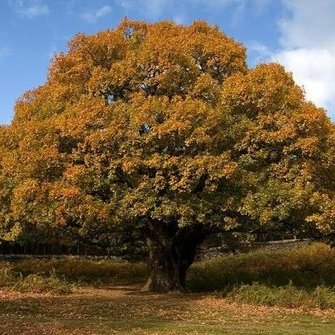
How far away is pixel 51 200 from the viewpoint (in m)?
18.5

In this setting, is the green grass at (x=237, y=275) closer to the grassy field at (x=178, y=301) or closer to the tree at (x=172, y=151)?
the grassy field at (x=178, y=301)

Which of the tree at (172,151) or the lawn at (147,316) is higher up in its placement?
the tree at (172,151)

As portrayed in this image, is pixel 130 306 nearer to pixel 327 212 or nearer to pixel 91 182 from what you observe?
pixel 91 182

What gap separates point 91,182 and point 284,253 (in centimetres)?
1785

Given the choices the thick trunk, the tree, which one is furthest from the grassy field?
the tree

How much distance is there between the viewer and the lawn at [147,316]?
1262cm

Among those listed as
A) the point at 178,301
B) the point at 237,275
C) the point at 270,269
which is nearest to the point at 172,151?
the point at 178,301

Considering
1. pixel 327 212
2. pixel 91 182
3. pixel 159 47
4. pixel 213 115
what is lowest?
pixel 327 212

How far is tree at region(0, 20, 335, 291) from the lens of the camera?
59.3 feet

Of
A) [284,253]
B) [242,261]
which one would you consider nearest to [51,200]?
[242,261]

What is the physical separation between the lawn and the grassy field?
0.02m

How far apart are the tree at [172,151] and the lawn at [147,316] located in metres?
2.60

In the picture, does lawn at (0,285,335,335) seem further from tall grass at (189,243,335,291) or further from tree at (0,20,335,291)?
tall grass at (189,243,335,291)

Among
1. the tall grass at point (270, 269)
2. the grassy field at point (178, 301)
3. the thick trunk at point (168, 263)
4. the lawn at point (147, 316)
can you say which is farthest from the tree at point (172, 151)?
the tall grass at point (270, 269)
